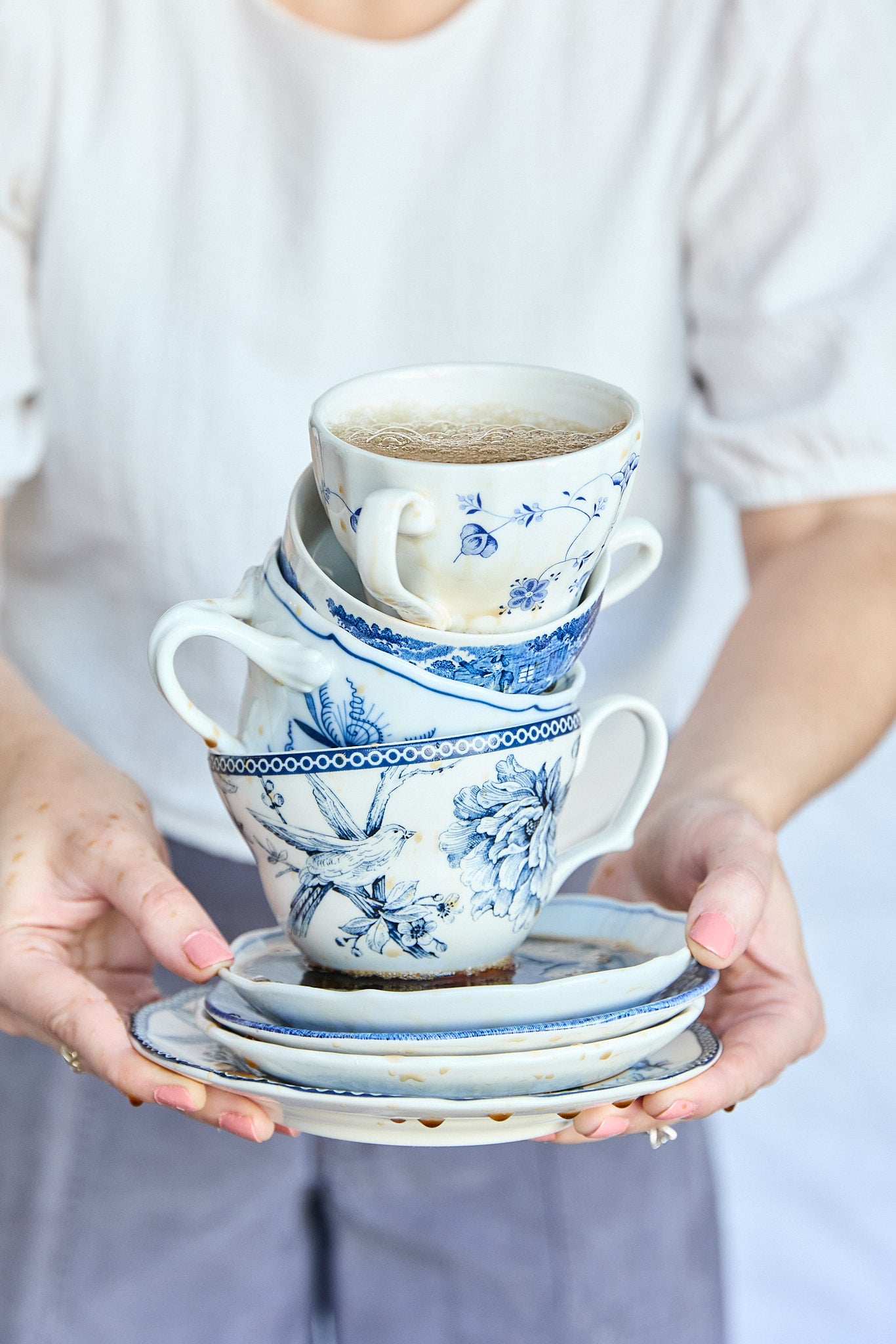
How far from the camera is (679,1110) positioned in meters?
0.57

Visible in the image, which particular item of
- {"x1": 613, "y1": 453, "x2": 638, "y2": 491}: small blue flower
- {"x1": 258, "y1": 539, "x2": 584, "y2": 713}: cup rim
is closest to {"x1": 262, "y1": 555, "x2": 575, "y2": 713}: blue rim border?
{"x1": 258, "y1": 539, "x2": 584, "y2": 713}: cup rim

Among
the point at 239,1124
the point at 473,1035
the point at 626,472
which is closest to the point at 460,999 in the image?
the point at 473,1035

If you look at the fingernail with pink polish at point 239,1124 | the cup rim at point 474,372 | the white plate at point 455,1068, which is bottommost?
the fingernail with pink polish at point 239,1124

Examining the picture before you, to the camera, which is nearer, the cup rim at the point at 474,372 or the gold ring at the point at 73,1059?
the cup rim at the point at 474,372

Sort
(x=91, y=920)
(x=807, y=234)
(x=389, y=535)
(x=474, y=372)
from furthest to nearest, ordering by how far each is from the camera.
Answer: (x=807, y=234) → (x=91, y=920) → (x=474, y=372) → (x=389, y=535)

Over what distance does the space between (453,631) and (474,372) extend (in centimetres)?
13

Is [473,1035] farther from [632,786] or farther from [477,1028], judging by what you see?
[632,786]

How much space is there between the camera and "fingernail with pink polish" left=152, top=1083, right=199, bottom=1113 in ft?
1.82

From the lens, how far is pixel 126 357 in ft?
2.93

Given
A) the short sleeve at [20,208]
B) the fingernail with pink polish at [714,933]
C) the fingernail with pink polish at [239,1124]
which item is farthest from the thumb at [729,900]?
the short sleeve at [20,208]

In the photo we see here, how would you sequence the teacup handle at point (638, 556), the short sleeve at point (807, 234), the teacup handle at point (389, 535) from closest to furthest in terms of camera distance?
the teacup handle at point (389, 535), the teacup handle at point (638, 556), the short sleeve at point (807, 234)

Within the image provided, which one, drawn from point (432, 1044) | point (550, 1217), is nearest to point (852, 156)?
point (432, 1044)

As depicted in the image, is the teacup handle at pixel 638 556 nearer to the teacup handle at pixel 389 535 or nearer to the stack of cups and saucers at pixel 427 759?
the stack of cups and saucers at pixel 427 759

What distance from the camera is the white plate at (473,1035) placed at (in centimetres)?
51
